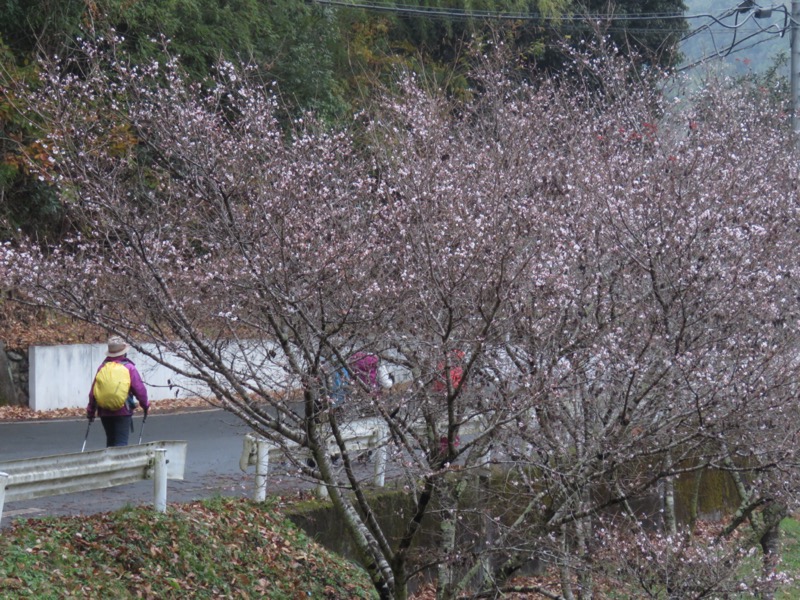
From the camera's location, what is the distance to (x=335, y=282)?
621 centimetres

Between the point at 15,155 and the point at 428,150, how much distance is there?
1127 cm

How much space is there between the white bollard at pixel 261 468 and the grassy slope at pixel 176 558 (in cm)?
12

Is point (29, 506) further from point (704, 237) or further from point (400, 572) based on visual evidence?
point (704, 237)

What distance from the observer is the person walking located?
371 inches

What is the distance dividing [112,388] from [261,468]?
6.40ft

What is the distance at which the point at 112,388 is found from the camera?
9.42 m

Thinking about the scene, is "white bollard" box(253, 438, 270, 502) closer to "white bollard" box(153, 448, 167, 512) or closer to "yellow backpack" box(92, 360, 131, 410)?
"white bollard" box(153, 448, 167, 512)

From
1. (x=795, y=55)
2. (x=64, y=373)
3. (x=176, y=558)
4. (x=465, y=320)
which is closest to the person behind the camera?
(x=465, y=320)

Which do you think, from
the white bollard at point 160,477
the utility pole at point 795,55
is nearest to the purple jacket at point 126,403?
the white bollard at point 160,477

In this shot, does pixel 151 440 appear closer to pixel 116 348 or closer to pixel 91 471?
pixel 116 348

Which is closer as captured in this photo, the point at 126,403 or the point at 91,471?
the point at 91,471

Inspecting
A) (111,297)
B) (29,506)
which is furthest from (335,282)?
(29,506)

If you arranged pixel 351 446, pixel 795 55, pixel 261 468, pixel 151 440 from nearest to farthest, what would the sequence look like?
pixel 351 446, pixel 261 468, pixel 795 55, pixel 151 440

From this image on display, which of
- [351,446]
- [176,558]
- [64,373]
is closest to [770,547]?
[351,446]
